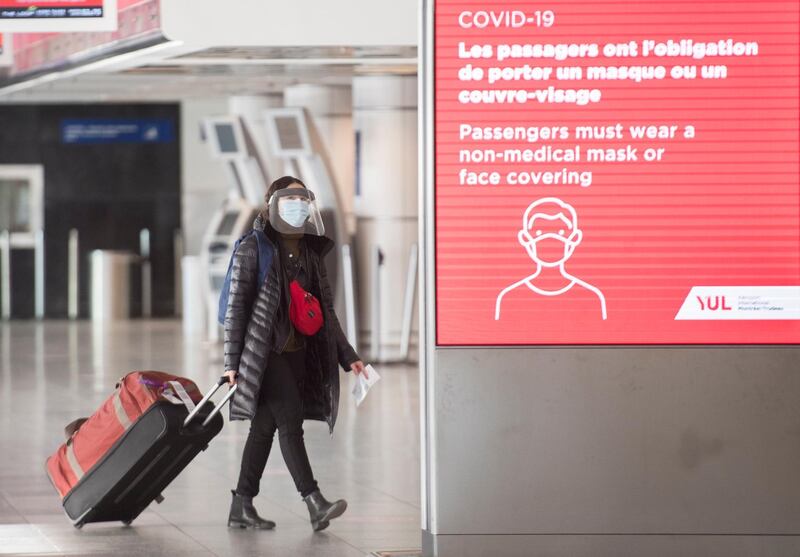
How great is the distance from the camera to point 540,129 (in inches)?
211

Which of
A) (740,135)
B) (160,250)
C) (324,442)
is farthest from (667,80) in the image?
(160,250)

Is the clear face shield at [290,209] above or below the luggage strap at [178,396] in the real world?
above

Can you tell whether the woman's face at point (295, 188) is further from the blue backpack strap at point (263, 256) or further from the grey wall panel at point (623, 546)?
the grey wall panel at point (623, 546)

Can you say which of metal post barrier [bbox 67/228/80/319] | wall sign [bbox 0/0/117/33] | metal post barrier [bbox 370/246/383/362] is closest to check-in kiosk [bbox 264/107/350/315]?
metal post barrier [bbox 370/246/383/362]

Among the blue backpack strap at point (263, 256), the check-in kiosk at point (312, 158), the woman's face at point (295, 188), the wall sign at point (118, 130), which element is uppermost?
the wall sign at point (118, 130)

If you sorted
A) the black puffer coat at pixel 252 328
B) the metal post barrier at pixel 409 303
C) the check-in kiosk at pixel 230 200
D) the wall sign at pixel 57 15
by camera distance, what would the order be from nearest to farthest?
the black puffer coat at pixel 252 328 → the wall sign at pixel 57 15 → the metal post barrier at pixel 409 303 → the check-in kiosk at pixel 230 200

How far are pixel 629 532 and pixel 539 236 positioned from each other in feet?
3.63

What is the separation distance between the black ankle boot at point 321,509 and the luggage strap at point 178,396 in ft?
2.03

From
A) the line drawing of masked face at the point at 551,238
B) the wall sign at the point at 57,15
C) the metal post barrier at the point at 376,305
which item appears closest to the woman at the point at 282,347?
the line drawing of masked face at the point at 551,238

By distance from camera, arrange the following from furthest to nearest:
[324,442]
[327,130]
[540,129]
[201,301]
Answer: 1. [201,301]
2. [327,130]
3. [324,442]
4. [540,129]

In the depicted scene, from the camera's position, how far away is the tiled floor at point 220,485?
612 centimetres

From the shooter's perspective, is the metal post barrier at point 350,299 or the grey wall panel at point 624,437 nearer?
the grey wall panel at point 624,437

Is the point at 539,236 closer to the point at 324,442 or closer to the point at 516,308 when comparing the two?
the point at 516,308

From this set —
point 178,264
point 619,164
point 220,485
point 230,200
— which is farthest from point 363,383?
point 178,264
